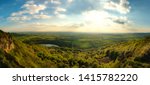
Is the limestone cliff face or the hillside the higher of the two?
the limestone cliff face

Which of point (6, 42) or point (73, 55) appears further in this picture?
point (73, 55)

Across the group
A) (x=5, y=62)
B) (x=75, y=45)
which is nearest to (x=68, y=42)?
(x=75, y=45)

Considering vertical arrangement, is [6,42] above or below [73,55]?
above

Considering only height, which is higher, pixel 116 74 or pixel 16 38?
pixel 16 38

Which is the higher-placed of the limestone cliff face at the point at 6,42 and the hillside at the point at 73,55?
the limestone cliff face at the point at 6,42

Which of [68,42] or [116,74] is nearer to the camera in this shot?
[116,74]

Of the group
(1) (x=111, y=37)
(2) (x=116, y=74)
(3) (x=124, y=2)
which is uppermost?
(3) (x=124, y=2)

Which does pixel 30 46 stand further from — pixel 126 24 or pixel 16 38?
pixel 126 24
